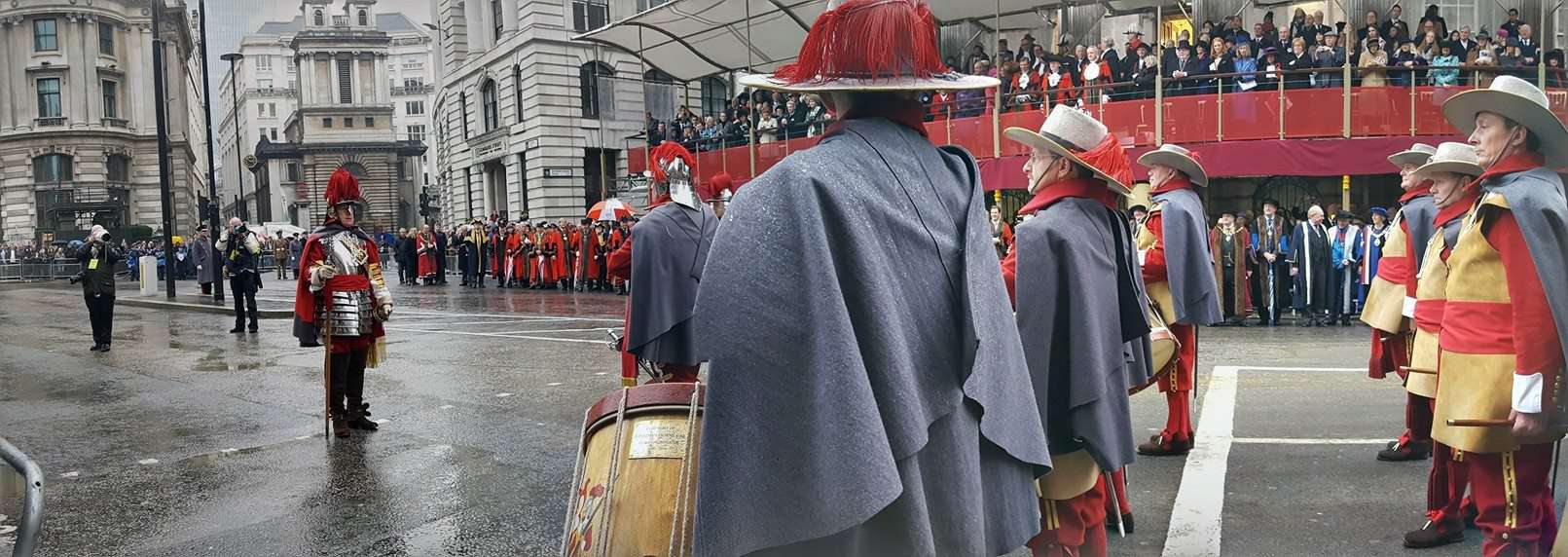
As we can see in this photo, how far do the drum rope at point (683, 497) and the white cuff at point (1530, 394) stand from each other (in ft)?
9.87

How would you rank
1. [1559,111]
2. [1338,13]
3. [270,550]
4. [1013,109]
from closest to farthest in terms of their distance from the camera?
[270,550], [1559,111], [1013,109], [1338,13]

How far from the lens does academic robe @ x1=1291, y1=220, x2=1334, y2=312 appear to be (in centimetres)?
1606

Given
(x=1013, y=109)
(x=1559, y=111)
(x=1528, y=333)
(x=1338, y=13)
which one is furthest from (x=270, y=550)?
(x=1338, y=13)

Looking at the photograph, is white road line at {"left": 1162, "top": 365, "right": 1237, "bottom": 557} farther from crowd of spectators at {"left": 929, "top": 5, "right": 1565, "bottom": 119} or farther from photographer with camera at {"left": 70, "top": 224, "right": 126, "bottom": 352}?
photographer with camera at {"left": 70, "top": 224, "right": 126, "bottom": 352}

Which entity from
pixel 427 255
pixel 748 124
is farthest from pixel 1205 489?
pixel 427 255

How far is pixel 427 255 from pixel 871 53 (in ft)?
108

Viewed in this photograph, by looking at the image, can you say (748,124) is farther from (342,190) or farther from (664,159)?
(664,159)

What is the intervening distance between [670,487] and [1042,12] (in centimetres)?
2840

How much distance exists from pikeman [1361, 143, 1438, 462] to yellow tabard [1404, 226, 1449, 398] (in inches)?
29.5

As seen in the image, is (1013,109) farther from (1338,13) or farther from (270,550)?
(270,550)

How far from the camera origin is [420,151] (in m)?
110

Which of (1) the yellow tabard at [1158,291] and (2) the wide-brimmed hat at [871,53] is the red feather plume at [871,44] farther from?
(1) the yellow tabard at [1158,291]

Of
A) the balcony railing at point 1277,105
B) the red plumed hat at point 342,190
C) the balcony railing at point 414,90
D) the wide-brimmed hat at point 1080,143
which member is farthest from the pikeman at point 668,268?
the balcony railing at point 414,90

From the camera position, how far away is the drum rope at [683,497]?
3.04 metres
